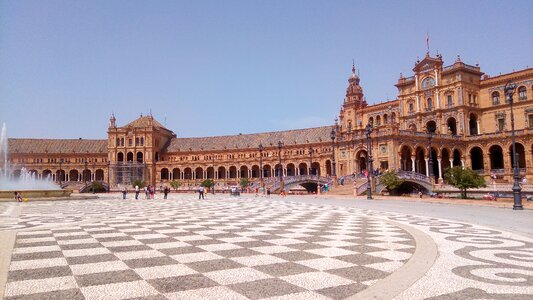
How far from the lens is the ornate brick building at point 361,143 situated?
196 ft

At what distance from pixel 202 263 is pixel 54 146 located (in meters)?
124

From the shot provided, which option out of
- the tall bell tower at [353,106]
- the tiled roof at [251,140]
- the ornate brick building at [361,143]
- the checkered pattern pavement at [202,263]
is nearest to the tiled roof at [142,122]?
the ornate brick building at [361,143]

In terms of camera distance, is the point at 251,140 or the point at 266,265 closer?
the point at 266,265

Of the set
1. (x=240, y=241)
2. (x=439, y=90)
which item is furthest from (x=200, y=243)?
(x=439, y=90)

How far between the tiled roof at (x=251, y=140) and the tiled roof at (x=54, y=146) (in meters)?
21.7

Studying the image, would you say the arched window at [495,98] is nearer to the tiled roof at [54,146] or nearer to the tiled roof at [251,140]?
the tiled roof at [251,140]

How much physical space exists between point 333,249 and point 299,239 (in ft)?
5.36

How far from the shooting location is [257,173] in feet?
336

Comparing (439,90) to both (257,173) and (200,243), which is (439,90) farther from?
(200,243)

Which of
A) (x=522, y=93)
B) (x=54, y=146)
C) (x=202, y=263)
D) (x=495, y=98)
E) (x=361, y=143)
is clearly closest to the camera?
(x=202, y=263)

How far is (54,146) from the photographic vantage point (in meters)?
115

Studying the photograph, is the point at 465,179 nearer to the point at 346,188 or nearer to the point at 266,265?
the point at 346,188

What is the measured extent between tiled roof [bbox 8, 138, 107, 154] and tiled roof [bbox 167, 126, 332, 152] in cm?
2172

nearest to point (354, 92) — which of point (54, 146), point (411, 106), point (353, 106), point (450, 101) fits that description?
point (353, 106)
